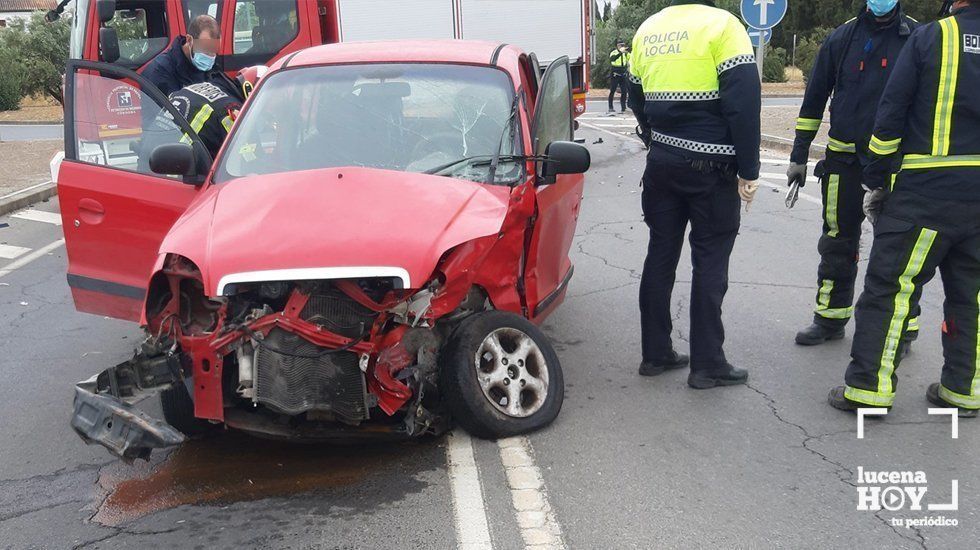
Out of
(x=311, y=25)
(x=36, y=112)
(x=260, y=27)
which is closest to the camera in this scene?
(x=260, y=27)

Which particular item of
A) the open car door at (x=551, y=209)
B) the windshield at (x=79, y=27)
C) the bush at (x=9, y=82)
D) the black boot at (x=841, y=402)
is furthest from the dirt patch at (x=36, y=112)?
the black boot at (x=841, y=402)

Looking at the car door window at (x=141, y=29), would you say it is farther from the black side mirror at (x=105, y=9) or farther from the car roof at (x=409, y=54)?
the car roof at (x=409, y=54)

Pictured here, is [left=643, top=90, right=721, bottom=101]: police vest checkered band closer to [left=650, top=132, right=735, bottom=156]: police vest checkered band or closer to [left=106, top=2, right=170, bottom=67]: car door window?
[left=650, top=132, right=735, bottom=156]: police vest checkered band

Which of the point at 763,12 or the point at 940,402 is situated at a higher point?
the point at 763,12

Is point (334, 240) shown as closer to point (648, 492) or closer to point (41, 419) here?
point (648, 492)

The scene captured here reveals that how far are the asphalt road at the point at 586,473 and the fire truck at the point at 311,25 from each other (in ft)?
20.9

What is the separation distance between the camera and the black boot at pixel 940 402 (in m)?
5.03

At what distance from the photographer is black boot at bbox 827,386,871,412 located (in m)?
5.06

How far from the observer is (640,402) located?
213 inches

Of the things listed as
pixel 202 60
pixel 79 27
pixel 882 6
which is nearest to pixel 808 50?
pixel 79 27

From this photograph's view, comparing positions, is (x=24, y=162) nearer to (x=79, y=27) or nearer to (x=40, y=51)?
(x=79, y=27)

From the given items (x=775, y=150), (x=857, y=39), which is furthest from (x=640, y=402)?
(x=775, y=150)

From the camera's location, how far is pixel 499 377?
4711mm

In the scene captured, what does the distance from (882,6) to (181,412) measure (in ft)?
14.1
